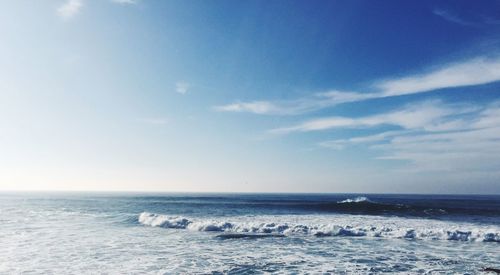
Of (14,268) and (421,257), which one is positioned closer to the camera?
(14,268)

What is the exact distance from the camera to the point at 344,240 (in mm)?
24594

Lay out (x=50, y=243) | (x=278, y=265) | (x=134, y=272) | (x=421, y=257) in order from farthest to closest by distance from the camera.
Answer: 1. (x=50, y=243)
2. (x=421, y=257)
3. (x=278, y=265)
4. (x=134, y=272)

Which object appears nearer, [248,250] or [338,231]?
[248,250]

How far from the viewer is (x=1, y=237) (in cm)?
2438

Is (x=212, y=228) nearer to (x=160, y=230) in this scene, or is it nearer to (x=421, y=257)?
(x=160, y=230)

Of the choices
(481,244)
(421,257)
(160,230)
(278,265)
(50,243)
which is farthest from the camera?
(160,230)

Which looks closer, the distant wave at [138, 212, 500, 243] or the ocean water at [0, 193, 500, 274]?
the ocean water at [0, 193, 500, 274]

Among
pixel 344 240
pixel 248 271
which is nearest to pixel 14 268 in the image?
pixel 248 271

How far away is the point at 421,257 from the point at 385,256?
1848mm

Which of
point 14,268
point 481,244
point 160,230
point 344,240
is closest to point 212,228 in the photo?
point 160,230

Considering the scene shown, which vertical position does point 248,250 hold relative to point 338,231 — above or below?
below

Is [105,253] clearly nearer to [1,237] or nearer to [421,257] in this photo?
[1,237]

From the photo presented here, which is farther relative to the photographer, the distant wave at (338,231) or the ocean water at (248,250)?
the distant wave at (338,231)

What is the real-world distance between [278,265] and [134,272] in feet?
21.4
